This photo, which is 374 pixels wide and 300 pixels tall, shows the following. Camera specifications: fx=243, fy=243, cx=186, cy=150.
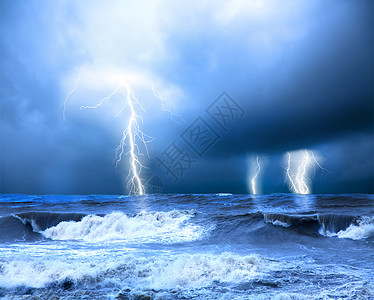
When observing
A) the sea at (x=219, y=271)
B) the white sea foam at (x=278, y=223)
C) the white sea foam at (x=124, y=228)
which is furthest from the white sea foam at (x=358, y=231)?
the white sea foam at (x=124, y=228)

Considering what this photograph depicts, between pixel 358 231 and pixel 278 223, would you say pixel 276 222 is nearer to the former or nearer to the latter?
pixel 278 223

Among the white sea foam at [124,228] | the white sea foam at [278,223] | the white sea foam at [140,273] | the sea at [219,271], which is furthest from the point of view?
the white sea foam at [124,228]

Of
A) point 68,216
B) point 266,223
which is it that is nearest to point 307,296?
point 266,223

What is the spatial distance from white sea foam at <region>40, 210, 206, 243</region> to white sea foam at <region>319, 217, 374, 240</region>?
5526 millimetres

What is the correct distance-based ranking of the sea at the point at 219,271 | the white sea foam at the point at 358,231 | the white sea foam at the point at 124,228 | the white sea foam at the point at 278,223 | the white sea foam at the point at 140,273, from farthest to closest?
the white sea foam at the point at 124,228 < the white sea foam at the point at 278,223 < the white sea foam at the point at 358,231 < the white sea foam at the point at 140,273 < the sea at the point at 219,271

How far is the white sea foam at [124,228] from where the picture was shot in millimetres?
11664

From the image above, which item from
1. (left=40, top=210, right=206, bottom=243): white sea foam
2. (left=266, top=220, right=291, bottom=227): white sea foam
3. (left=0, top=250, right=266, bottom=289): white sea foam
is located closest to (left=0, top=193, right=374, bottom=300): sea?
(left=0, top=250, right=266, bottom=289): white sea foam

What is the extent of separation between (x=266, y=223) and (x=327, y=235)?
2590 millimetres

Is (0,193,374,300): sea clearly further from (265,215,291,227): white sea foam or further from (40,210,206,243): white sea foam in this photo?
(40,210,206,243): white sea foam

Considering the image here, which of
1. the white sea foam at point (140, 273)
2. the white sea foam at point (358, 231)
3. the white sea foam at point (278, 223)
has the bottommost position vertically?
the white sea foam at point (358, 231)

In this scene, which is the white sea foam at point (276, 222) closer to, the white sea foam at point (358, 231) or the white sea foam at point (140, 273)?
the white sea foam at point (358, 231)

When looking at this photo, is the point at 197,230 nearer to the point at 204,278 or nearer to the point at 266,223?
the point at 266,223

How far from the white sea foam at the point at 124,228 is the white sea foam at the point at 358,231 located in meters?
5.53

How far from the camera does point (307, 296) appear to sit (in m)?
3.69
